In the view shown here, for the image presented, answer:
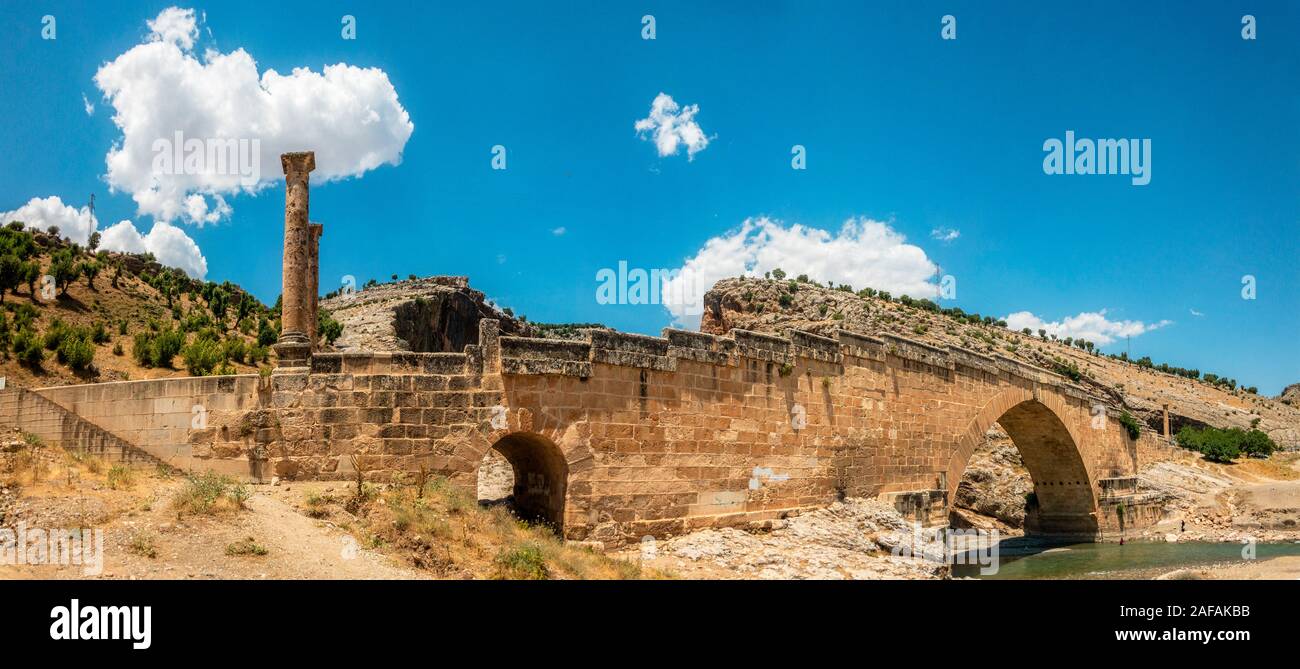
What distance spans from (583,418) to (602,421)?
1.23ft

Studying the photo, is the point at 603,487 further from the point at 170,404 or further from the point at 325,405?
the point at 170,404

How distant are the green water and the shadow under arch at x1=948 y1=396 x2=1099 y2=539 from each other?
4.08 feet

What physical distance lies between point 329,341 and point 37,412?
59.3ft

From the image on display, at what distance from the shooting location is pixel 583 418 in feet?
44.7

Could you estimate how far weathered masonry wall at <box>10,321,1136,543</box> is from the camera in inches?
480

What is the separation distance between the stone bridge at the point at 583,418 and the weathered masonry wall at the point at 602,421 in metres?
0.03

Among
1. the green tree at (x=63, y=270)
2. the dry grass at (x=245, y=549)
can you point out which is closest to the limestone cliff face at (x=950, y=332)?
the green tree at (x=63, y=270)

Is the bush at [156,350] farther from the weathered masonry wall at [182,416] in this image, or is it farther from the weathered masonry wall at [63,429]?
the weathered masonry wall at [182,416]

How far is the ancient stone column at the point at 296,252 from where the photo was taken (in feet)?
44.4

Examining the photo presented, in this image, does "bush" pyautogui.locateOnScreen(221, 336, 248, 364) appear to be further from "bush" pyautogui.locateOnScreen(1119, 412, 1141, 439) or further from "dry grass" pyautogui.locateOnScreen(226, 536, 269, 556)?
"bush" pyautogui.locateOnScreen(1119, 412, 1141, 439)

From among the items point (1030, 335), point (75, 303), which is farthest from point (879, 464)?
point (1030, 335)

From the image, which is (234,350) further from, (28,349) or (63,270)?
(63,270)

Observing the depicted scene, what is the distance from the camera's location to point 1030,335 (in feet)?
190

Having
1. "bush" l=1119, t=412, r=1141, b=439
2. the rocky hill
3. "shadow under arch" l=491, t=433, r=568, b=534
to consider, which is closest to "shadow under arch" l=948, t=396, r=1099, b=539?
"bush" l=1119, t=412, r=1141, b=439
